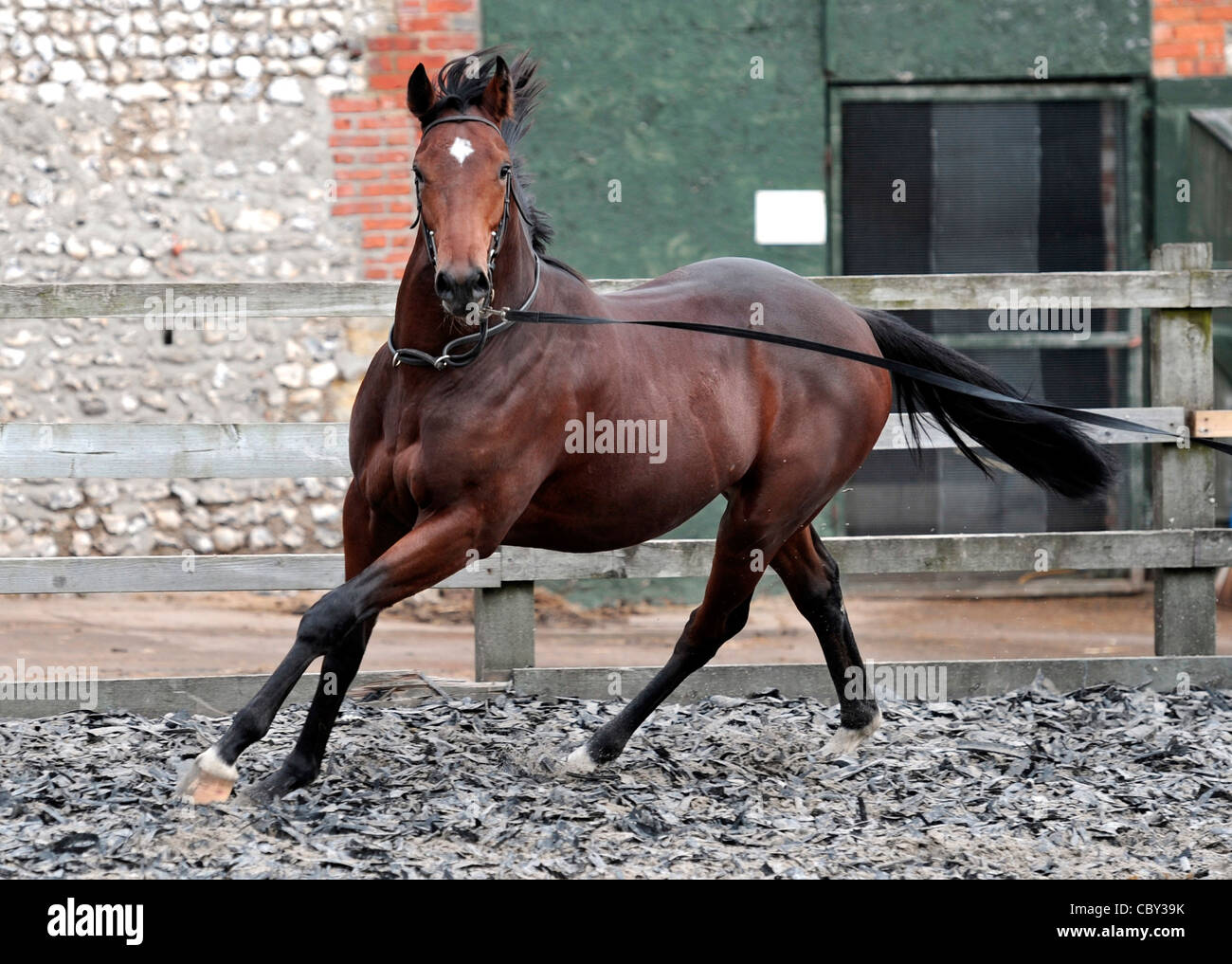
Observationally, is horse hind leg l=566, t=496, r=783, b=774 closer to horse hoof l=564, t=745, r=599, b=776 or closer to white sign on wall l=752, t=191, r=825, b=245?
horse hoof l=564, t=745, r=599, b=776

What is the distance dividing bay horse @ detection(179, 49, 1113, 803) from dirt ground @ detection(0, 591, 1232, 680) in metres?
2.25

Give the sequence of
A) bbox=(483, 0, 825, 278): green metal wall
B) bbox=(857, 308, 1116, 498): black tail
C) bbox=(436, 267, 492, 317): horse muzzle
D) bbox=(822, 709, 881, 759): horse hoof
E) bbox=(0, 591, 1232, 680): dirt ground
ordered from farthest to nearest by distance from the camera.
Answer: bbox=(483, 0, 825, 278): green metal wall < bbox=(0, 591, 1232, 680): dirt ground < bbox=(857, 308, 1116, 498): black tail < bbox=(822, 709, 881, 759): horse hoof < bbox=(436, 267, 492, 317): horse muzzle

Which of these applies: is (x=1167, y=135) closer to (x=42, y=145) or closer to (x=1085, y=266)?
(x=1085, y=266)

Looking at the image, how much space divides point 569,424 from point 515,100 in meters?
0.93

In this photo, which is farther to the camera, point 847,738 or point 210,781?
point 847,738

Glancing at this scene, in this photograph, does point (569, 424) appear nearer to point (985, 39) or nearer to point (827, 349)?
point (827, 349)

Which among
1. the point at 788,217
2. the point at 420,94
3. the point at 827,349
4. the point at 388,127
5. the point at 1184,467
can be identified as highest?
the point at 388,127

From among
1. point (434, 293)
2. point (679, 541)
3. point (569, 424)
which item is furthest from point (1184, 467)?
point (434, 293)

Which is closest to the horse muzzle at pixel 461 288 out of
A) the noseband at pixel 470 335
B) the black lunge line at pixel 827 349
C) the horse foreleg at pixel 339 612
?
the noseband at pixel 470 335

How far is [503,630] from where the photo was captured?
5.29 metres

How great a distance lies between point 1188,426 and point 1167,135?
12.1ft

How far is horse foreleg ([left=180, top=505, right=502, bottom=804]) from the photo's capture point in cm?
361

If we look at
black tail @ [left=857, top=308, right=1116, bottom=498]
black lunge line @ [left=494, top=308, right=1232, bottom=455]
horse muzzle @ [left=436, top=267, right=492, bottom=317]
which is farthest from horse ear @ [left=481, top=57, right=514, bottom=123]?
black tail @ [left=857, top=308, right=1116, bottom=498]

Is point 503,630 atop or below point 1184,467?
below
